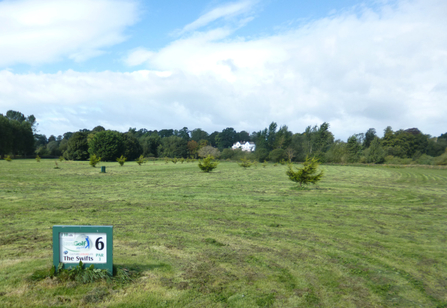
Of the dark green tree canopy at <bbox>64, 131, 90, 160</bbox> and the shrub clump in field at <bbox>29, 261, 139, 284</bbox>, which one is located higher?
the dark green tree canopy at <bbox>64, 131, 90, 160</bbox>

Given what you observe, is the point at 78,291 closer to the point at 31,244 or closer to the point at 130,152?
the point at 31,244

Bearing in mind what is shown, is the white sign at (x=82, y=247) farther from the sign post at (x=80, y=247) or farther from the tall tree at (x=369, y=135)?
the tall tree at (x=369, y=135)

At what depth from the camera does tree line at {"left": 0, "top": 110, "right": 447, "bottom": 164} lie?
3061 inches

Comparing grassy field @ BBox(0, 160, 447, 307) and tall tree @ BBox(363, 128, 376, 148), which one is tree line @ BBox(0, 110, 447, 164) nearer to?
tall tree @ BBox(363, 128, 376, 148)

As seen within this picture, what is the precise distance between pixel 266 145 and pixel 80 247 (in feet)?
333

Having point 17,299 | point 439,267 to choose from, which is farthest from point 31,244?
point 439,267

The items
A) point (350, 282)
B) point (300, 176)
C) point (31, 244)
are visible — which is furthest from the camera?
point (300, 176)

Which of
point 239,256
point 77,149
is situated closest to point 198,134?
point 77,149

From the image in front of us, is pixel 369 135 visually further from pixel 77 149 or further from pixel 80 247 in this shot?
pixel 80 247

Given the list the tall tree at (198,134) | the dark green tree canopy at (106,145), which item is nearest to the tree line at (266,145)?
the dark green tree canopy at (106,145)

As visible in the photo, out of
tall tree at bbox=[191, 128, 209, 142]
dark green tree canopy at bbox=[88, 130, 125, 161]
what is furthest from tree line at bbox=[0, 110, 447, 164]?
tall tree at bbox=[191, 128, 209, 142]

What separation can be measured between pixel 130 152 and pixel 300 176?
7598 centimetres

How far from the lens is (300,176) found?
787 inches

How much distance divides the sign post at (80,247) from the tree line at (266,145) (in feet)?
217
